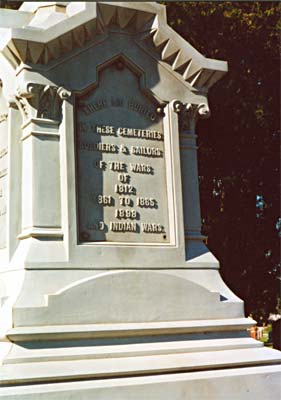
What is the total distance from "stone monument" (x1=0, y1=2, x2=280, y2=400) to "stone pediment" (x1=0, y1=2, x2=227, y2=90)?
1 centimetres

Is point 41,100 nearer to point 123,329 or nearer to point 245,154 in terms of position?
point 123,329

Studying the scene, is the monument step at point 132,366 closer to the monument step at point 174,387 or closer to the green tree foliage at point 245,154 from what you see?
the monument step at point 174,387

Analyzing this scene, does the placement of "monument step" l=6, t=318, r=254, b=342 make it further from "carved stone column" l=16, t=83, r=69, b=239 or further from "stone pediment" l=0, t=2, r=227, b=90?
"stone pediment" l=0, t=2, r=227, b=90

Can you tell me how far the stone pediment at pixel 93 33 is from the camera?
6.02 metres

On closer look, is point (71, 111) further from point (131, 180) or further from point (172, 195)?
point (172, 195)

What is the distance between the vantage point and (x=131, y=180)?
642cm

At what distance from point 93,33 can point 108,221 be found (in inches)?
77.0

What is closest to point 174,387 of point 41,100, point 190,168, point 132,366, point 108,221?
point 132,366

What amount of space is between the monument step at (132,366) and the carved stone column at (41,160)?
1262 mm

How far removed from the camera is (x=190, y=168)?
6.88 metres

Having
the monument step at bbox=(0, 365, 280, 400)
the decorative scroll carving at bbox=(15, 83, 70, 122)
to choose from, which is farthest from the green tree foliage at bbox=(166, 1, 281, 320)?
the decorative scroll carving at bbox=(15, 83, 70, 122)

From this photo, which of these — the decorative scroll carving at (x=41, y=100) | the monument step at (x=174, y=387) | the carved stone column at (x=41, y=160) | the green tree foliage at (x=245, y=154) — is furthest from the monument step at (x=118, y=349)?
the green tree foliage at (x=245, y=154)

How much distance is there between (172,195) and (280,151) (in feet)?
23.5

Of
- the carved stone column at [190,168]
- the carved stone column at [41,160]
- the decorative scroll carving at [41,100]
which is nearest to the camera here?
the carved stone column at [41,160]
